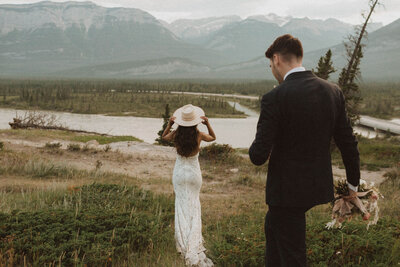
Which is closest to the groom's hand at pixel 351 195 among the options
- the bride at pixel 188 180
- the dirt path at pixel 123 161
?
the bride at pixel 188 180

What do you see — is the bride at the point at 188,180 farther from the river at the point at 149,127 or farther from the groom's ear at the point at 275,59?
the river at the point at 149,127

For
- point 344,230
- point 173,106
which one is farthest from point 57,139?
point 173,106

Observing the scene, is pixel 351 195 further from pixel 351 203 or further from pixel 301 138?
pixel 301 138

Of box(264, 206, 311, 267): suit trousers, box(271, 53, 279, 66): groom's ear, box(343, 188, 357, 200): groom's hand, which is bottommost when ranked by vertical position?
box(264, 206, 311, 267): suit trousers

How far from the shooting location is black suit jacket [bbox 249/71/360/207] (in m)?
3.09

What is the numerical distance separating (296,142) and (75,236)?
11.8 ft

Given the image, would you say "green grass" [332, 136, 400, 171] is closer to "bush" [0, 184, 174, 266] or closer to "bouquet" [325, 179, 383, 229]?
"bouquet" [325, 179, 383, 229]

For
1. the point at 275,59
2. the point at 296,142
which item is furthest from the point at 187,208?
the point at 275,59

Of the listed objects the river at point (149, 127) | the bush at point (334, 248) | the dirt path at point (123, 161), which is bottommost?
the river at point (149, 127)

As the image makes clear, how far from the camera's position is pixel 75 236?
502 centimetres

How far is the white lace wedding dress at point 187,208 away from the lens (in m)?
5.14

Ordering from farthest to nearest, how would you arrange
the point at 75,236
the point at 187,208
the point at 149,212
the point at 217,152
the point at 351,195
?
the point at 217,152, the point at 149,212, the point at 187,208, the point at 75,236, the point at 351,195

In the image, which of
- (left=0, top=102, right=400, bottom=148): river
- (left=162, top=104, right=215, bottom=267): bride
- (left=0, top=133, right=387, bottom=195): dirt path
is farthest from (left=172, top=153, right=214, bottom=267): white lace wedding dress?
(left=0, top=102, right=400, bottom=148): river

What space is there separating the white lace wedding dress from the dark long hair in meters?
0.16
